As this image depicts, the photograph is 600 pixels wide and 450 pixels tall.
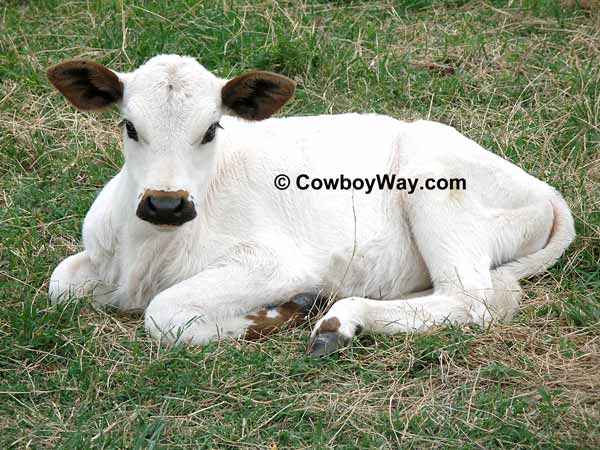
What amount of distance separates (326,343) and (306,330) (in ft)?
1.36

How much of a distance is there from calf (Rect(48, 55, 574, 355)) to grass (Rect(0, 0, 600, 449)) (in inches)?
8.6

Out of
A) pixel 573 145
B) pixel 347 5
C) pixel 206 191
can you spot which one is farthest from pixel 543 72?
pixel 206 191

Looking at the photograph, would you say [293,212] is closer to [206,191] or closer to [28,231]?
[206,191]

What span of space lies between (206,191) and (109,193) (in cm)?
67

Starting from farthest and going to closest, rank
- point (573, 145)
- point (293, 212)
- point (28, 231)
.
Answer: point (573, 145)
point (28, 231)
point (293, 212)

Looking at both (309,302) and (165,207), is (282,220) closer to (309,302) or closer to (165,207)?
(309,302)

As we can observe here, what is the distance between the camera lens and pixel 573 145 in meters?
8.64

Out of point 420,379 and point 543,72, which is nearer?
point 420,379

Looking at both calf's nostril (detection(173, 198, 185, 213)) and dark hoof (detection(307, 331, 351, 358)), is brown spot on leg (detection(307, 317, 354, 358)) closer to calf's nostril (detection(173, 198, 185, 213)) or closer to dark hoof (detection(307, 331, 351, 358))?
dark hoof (detection(307, 331, 351, 358))

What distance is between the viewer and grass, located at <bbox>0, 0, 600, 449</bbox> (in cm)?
541

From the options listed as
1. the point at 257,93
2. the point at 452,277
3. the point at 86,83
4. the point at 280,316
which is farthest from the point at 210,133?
the point at 452,277

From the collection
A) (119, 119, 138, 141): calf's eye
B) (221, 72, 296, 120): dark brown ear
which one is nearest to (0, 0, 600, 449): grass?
(119, 119, 138, 141): calf's eye

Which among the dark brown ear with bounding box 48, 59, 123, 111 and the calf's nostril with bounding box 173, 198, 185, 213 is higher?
the dark brown ear with bounding box 48, 59, 123, 111

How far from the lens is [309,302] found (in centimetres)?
661
